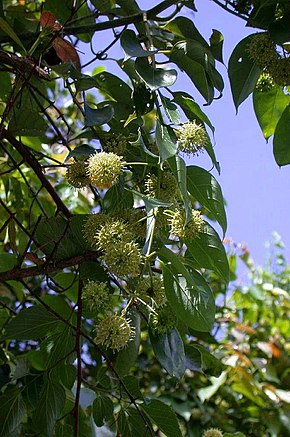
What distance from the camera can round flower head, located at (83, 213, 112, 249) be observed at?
82 centimetres

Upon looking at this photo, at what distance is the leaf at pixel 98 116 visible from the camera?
0.88 m

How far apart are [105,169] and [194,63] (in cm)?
21

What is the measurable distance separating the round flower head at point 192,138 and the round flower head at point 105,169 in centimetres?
8

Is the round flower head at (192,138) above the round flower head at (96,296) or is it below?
above

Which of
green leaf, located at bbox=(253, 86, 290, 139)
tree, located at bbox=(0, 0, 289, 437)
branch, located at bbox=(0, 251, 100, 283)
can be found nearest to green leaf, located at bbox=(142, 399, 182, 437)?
tree, located at bbox=(0, 0, 289, 437)

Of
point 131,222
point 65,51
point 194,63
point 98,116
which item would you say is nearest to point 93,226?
point 131,222

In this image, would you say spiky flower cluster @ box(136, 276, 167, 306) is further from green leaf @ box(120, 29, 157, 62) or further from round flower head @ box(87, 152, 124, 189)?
green leaf @ box(120, 29, 157, 62)

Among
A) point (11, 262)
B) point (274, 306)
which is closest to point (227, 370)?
point (274, 306)

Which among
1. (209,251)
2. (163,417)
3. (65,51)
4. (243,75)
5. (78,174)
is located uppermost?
(65,51)

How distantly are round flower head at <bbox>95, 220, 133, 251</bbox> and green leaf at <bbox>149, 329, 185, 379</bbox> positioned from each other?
0.42ft

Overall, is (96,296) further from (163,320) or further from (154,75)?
(154,75)

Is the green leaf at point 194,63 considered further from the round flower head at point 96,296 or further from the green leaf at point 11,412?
the green leaf at point 11,412

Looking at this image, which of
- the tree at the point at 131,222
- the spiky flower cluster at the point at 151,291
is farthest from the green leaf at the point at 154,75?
the spiky flower cluster at the point at 151,291

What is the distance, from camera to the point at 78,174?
892 mm
